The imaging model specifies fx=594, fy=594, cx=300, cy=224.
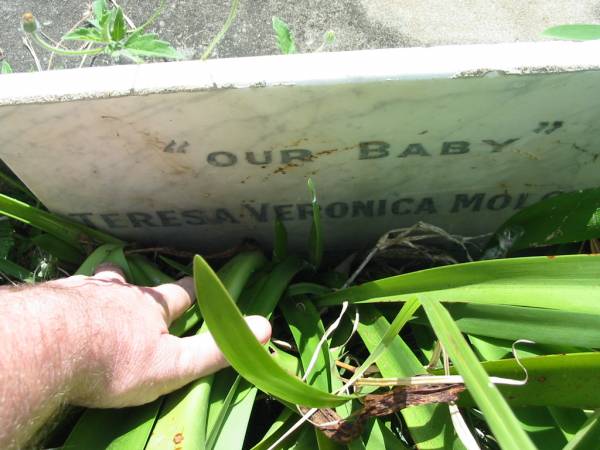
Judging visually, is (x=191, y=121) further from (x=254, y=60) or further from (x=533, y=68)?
(x=533, y=68)

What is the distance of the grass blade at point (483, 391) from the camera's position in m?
0.47

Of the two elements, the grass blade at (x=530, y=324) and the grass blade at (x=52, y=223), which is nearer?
the grass blade at (x=530, y=324)

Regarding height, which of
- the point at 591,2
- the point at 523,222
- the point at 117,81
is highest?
the point at 591,2

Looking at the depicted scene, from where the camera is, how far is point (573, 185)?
0.94 m

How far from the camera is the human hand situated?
72 cm

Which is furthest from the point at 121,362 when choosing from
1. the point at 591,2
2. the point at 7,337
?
the point at 591,2

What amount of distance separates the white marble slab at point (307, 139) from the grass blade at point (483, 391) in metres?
0.28

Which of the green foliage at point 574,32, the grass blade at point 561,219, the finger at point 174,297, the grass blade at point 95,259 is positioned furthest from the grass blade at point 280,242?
the green foliage at point 574,32

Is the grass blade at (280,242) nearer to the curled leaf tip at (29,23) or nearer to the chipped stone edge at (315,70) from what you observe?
the chipped stone edge at (315,70)

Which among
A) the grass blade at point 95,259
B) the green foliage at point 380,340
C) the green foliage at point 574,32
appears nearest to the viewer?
the green foliage at point 380,340

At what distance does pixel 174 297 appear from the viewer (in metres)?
0.89

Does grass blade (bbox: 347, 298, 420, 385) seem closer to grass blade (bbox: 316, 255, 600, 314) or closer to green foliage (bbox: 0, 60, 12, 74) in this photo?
grass blade (bbox: 316, 255, 600, 314)

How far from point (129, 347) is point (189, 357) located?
0.27 ft

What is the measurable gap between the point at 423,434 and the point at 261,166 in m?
0.42
